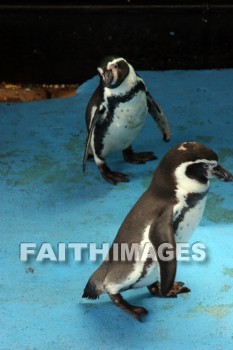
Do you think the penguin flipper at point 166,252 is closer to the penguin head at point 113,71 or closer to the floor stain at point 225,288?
the floor stain at point 225,288

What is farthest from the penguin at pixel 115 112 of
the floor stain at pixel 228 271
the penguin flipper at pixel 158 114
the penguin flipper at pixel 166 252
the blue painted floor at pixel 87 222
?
the penguin flipper at pixel 166 252

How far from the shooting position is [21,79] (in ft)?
12.9

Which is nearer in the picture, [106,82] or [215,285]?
[215,285]

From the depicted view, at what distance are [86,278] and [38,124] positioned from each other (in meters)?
1.28

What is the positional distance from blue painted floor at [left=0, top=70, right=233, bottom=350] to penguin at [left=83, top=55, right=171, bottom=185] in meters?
0.12

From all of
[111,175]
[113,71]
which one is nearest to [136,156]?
[111,175]

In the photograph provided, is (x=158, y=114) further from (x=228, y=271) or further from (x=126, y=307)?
(x=126, y=307)

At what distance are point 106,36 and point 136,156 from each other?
1.14m

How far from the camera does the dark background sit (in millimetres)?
3672

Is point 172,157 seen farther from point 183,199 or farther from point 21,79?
point 21,79

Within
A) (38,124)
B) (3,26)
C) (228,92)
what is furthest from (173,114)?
(3,26)

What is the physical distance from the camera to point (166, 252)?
1.68 m

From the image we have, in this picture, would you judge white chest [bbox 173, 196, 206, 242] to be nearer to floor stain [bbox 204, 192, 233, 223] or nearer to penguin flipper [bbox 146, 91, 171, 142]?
floor stain [bbox 204, 192, 233, 223]

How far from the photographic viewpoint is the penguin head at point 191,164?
175cm
